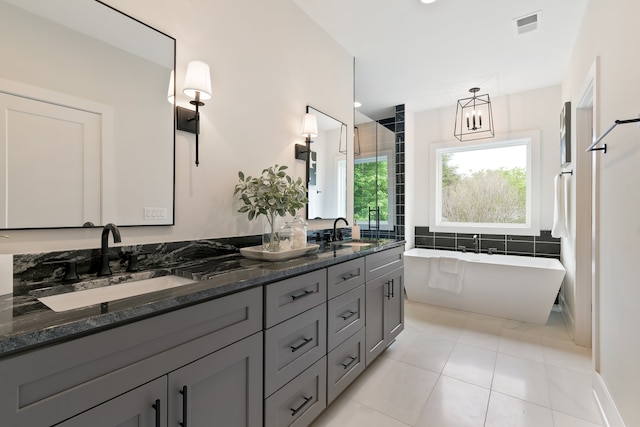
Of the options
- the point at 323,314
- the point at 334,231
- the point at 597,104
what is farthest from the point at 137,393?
the point at 597,104

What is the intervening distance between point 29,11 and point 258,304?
1.44m

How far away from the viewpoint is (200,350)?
3.41 feet

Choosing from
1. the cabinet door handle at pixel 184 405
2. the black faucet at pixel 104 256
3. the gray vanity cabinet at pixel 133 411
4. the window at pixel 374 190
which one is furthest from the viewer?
the window at pixel 374 190

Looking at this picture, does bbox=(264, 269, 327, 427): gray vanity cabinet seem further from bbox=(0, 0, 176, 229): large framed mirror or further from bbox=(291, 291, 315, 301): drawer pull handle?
bbox=(0, 0, 176, 229): large framed mirror

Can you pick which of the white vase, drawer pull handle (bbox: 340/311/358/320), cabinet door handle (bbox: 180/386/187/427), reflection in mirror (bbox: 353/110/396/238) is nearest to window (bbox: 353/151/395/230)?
reflection in mirror (bbox: 353/110/396/238)

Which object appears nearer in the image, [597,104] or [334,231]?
[597,104]

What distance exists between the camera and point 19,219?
1122mm

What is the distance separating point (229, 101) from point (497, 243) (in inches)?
153

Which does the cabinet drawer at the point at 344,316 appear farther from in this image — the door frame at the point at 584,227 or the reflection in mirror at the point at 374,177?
the reflection in mirror at the point at 374,177

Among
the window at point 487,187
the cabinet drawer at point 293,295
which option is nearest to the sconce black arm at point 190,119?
the cabinet drawer at point 293,295

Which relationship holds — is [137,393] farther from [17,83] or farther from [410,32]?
[410,32]

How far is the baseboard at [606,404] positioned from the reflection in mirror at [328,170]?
213cm

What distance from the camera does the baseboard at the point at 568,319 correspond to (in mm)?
2839

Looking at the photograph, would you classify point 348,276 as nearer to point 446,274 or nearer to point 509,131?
point 446,274
